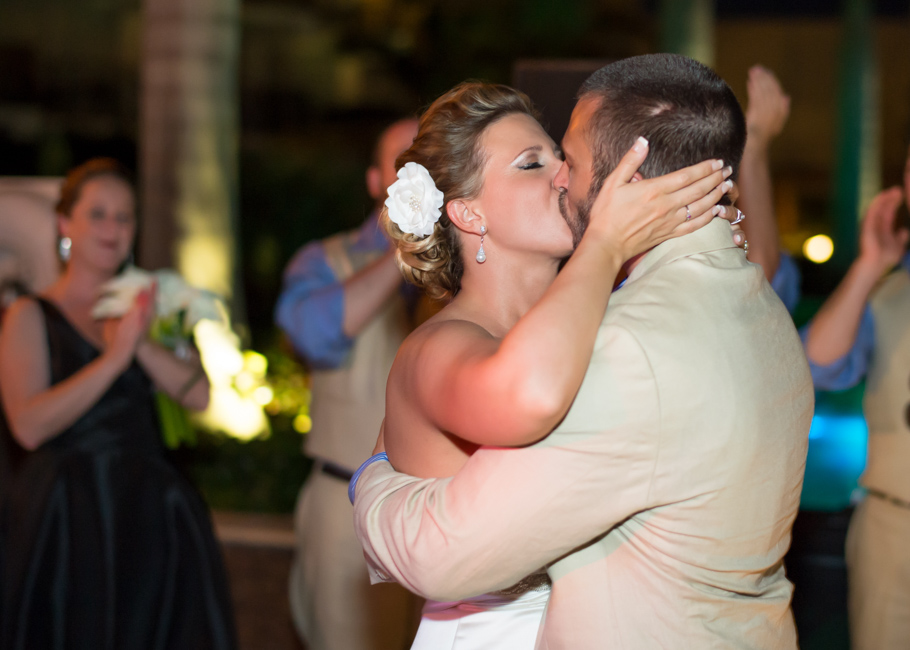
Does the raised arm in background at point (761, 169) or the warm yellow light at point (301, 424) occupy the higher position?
the raised arm in background at point (761, 169)

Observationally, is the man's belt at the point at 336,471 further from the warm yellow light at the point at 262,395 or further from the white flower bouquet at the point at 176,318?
the warm yellow light at the point at 262,395

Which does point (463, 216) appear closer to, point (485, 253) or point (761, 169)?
point (485, 253)

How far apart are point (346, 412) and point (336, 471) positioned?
24cm

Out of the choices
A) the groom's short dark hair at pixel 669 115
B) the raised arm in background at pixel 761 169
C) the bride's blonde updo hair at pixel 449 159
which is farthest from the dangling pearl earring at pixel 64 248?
the groom's short dark hair at pixel 669 115

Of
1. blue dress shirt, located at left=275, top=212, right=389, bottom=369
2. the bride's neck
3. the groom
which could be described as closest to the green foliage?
blue dress shirt, located at left=275, top=212, right=389, bottom=369

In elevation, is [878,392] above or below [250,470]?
above

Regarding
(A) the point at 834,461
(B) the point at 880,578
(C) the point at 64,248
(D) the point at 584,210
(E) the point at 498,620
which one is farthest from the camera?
(A) the point at 834,461

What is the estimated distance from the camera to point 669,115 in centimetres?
151

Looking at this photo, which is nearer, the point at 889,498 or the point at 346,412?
the point at 889,498

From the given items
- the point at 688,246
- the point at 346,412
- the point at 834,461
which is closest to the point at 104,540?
the point at 346,412

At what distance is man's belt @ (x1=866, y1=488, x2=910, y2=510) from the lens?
274 centimetres

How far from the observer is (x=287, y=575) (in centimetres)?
506

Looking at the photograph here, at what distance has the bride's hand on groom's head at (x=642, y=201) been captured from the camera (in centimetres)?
148

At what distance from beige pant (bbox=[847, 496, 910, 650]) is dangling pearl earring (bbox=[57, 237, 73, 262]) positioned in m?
2.96
